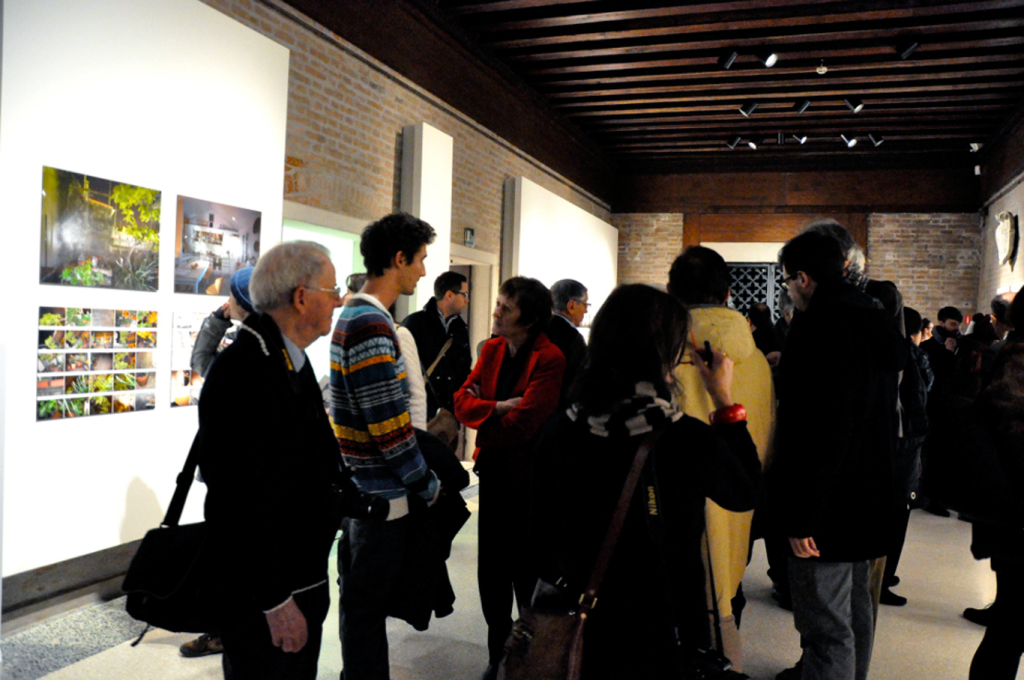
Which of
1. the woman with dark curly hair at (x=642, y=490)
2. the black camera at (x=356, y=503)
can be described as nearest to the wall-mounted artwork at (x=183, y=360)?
the black camera at (x=356, y=503)

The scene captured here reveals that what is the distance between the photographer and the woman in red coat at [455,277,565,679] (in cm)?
312

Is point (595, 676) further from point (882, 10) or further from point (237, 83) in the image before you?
point (882, 10)

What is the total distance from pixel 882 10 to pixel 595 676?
706 centimetres

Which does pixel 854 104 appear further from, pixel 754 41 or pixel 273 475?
→ pixel 273 475

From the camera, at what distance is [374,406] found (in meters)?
2.30

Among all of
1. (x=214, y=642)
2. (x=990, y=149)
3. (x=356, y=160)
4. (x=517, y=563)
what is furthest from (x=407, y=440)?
(x=990, y=149)

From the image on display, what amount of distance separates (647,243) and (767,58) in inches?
229

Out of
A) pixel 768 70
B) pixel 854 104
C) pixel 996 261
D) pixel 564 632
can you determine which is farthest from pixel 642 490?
pixel 996 261

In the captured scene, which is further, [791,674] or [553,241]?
[553,241]

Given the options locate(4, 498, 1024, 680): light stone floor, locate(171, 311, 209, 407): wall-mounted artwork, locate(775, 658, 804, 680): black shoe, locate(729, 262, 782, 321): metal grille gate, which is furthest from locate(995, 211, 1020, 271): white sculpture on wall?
locate(171, 311, 209, 407): wall-mounted artwork

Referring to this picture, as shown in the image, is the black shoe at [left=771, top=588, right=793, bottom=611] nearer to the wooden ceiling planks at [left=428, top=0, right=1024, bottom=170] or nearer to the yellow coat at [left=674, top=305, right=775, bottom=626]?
the yellow coat at [left=674, top=305, right=775, bottom=626]

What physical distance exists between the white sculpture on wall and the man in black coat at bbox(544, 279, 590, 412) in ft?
25.4

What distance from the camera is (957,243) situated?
12.1 m

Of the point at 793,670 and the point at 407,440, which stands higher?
the point at 407,440
